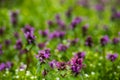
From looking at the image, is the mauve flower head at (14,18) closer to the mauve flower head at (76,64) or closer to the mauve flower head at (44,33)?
the mauve flower head at (44,33)

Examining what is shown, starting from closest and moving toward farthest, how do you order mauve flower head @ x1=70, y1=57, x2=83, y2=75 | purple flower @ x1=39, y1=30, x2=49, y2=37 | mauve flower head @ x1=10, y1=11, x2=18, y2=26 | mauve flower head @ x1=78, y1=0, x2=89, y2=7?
1. mauve flower head @ x1=70, y1=57, x2=83, y2=75
2. purple flower @ x1=39, y1=30, x2=49, y2=37
3. mauve flower head @ x1=10, y1=11, x2=18, y2=26
4. mauve flower head @ x1=78, y1=0, x2=89, y2=7

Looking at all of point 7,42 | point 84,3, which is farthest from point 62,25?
point 84,3

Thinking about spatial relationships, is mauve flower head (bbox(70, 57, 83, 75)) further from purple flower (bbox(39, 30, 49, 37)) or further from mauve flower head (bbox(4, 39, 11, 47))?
mauve flower head (bbox(4, 39, 11, 47))

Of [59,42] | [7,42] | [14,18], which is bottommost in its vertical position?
[59,42]

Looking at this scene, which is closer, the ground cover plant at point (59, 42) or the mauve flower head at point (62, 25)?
the ground cover plant at point (59, 42)

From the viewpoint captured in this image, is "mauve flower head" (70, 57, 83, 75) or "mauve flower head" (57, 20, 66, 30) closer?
"mauve flower head" (70, 57, 83, 75)

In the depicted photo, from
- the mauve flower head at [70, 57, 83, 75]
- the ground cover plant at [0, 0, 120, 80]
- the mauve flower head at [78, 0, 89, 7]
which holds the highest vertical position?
the mauve flower head at [78, 0, 89, 7]

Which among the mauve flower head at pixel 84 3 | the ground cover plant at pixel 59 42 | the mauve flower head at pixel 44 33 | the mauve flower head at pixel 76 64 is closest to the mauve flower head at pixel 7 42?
the ground cover plant at pixel 59 42

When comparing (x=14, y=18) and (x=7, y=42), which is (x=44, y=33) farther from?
(x=14, y=18)

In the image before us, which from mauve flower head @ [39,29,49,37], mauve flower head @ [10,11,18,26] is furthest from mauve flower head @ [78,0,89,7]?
mauve flower head @ [39,29,49,37]
